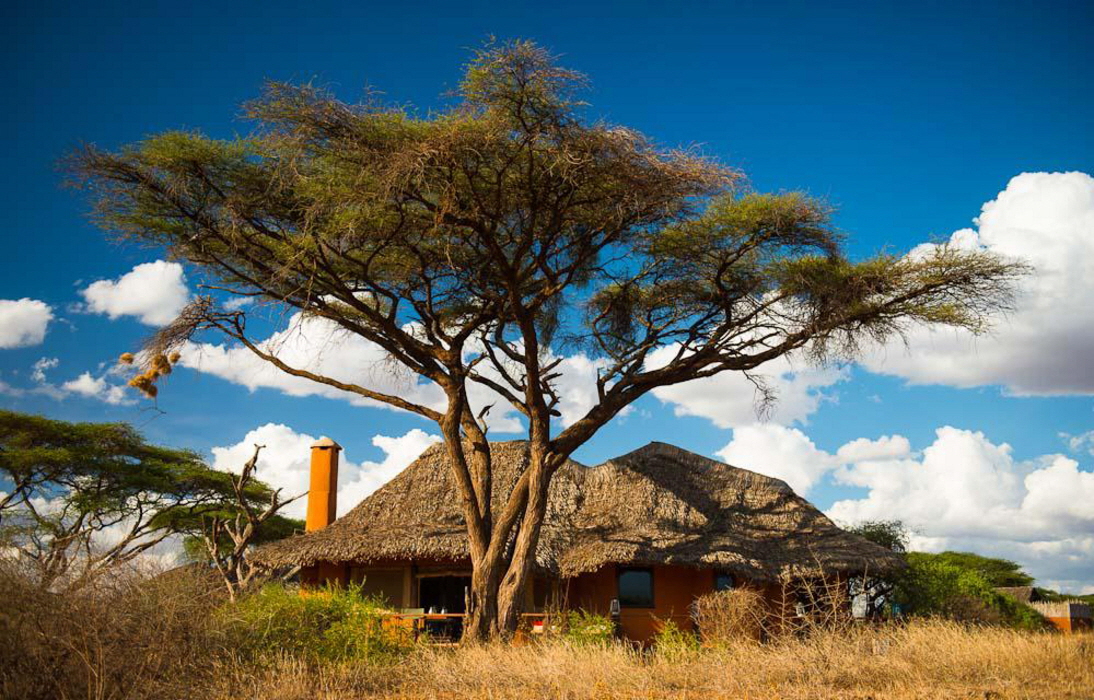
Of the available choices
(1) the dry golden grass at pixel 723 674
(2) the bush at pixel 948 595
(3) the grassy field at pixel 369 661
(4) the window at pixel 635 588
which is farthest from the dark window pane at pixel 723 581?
(1) the dry golden grass at pixel 723 674

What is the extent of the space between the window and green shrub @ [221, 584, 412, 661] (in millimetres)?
8658

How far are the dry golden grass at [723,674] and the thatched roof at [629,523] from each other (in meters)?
7.39

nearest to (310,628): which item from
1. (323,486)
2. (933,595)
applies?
(323,486)

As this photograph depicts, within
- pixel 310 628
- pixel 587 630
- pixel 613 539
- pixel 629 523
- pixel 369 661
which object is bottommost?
pixel 369 661

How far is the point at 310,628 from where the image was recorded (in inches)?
404

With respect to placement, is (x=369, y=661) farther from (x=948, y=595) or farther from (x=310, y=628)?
(x=948, y=595)

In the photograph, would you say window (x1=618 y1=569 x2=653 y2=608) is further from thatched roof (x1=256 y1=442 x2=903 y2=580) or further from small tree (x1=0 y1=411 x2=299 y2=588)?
small tree (x1=0 y1=411 x2=299 y2=588)

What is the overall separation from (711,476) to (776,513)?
1725mm

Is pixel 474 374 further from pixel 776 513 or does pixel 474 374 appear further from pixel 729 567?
pixel 776 513

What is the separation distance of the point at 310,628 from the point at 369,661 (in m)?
0.79

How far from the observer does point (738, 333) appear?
53.9 feet

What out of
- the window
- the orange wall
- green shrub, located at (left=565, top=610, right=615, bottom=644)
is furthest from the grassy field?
the window

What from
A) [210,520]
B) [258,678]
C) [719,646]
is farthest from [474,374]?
[210,520]

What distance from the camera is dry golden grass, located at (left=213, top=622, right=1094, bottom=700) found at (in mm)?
8445
